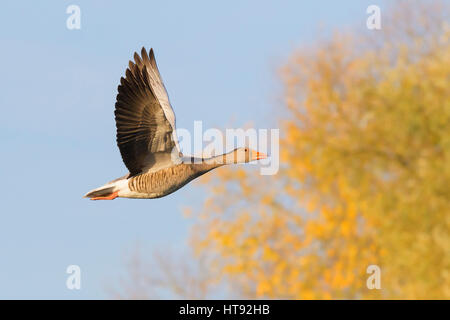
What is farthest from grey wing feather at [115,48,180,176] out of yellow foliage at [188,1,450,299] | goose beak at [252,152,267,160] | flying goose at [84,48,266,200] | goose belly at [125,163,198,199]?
yellow foliage at [188,1,450,299]

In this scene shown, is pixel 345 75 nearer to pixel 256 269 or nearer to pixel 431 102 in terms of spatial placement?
pixel 431 102

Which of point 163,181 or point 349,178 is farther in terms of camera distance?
point 349,178

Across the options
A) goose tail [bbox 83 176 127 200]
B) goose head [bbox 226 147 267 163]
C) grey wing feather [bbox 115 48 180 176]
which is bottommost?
goose tail [bbox 83 176 127 200]

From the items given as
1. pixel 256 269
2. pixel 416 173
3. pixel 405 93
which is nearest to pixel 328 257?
pixel 256 269

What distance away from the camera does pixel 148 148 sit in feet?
24.5

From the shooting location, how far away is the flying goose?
707 centimetres

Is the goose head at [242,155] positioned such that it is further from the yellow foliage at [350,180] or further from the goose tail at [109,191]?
the yellow foliage at [350,180]

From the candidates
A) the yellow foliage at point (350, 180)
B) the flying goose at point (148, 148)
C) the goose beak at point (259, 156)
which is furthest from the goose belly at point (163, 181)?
the yellow foliage at point (350, 180)

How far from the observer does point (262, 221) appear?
25.8m

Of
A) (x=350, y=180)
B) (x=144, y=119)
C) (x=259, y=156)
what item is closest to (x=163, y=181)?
(x=144, y=119)

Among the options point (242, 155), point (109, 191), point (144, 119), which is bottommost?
point (109, 191)

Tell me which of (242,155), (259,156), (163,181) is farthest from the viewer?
(259,156)

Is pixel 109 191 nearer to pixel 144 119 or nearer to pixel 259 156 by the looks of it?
pixel 144 119

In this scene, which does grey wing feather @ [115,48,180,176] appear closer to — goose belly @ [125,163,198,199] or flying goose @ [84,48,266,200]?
flying goose @ [84,48,266,200]
